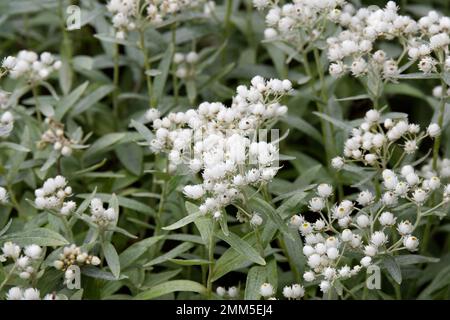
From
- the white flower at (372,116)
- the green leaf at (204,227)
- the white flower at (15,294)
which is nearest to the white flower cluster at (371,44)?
the white flower at (372,116)

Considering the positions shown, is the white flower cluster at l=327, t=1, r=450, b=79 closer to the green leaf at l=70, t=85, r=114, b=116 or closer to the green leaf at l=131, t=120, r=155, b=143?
the green leaf at l=131, t=120, r=155, b=143

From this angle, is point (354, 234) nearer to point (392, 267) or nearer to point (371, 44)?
point (392, 267)

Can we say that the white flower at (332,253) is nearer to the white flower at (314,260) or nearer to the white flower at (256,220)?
the white flower at (314,260)

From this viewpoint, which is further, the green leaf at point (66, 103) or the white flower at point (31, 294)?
the green leaf at point (66, 103)

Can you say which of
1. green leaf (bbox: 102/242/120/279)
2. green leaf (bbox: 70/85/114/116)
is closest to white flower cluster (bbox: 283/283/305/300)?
green leaf (bbox: 102/242/120/279)

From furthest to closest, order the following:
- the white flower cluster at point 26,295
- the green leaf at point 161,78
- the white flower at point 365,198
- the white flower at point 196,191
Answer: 1. the green leaf at point 161,78
2. the white flower at point 365,198
3. the white flower at point 196,191
4. the white flower cluster at point 26,295

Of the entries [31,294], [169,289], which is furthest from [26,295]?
[169,289]
